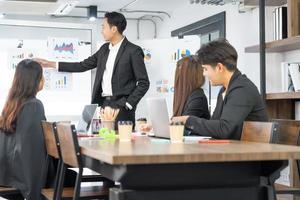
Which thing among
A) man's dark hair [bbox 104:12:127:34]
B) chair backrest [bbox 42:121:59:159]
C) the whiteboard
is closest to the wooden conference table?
chair backrest [bbox 42:121:59:159]

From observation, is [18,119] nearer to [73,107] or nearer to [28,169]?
[28,169]

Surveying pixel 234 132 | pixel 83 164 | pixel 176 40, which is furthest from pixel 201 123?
pixel 176 40

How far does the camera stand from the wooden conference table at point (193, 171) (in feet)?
5.18

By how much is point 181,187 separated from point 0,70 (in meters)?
3.71

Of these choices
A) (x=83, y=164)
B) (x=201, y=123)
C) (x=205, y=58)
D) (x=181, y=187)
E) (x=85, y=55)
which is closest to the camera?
(x=181, y=187)

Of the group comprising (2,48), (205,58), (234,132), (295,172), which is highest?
(2,48)

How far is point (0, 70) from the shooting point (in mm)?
5070

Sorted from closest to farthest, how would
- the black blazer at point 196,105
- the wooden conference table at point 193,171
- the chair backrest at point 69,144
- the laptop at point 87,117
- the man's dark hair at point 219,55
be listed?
1. the wooden conference table at point 193,171
2. the chair backrest at point 69,144
3. the man's dark hair at point 219,55
4. the black blazer at point 196,105
5. the laptop at point 87,117

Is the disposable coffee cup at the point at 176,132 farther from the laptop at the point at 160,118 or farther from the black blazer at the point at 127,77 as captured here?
the black blazer at the point at 127,77

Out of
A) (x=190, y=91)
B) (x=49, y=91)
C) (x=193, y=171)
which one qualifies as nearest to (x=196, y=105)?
(x=190, y=91)

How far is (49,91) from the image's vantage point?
16.6 ft

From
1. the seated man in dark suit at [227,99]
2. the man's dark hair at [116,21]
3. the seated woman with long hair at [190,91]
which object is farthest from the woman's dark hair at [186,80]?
the man's dark hair at [116,21]

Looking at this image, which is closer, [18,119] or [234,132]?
[234,132]

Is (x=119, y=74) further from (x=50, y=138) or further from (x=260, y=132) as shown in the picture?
(x=260, y=132)
